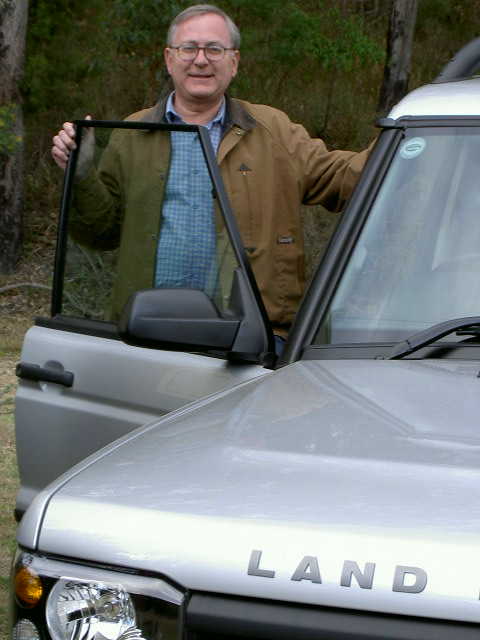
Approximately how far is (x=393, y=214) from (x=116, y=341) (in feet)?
2.90

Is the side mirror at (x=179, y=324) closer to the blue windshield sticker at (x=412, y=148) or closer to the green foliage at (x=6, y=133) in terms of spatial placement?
the blue windshield sticker at (x=412, y=148)

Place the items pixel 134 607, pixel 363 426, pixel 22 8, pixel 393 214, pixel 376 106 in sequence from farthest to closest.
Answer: pixel 376 106, pixel 22 8, pixel 393 214, pixel 363 426, pixel 134 607

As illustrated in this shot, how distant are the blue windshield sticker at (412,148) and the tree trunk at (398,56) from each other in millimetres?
12805

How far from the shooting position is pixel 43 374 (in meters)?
3.63

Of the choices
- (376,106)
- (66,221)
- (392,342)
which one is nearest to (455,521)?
(392,342)

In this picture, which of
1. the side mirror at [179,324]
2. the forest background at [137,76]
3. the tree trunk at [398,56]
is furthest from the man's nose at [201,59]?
the tree trunk at [398,56]

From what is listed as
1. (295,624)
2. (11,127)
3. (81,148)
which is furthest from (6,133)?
(295,624)

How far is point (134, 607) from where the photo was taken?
194cm

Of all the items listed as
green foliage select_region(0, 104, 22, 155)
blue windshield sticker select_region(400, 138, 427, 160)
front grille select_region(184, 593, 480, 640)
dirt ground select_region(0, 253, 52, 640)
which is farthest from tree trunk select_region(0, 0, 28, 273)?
front grille select_region(184, 593, 480, 640)

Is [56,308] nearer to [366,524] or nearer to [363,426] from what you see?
[363,426]

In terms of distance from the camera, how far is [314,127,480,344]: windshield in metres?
2.88

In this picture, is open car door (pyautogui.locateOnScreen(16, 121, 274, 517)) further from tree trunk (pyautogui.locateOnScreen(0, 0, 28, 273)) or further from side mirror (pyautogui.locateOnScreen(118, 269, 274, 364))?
tree trunk (pyautogui.locateOnScreen(0, 0, 28, 273))

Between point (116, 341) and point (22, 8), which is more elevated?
point (22, 8)

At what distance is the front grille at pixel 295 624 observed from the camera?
5.78ft
